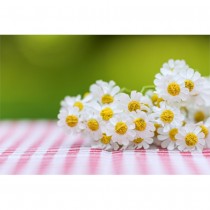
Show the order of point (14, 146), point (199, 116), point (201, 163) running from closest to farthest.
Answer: point (201, 163) → point (14, 146) → point (199, 116)

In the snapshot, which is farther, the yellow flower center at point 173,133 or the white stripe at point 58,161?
the yellow flower center at point 173,133

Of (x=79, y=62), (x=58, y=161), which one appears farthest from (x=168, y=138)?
(x=79, y=62)

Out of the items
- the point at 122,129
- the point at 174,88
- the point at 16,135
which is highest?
the point at 174,88

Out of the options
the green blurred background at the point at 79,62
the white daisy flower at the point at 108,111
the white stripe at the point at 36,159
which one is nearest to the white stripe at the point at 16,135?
the white stripe at the point at 36,159

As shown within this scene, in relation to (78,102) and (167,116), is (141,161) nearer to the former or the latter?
(167,116)

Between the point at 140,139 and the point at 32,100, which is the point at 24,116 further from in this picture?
the point at 140,139

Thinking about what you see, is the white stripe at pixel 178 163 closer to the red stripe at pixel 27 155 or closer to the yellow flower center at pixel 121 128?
the yellow flower center at pixel 121 128

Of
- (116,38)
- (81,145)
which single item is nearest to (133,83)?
(116,38)
